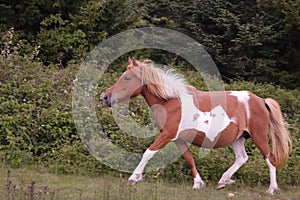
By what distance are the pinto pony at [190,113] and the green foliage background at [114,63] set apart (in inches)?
38.7

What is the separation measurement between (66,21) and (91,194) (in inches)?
315

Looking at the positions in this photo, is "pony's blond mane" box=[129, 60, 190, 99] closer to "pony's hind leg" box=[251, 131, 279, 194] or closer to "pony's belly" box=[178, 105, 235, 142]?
"pony's belly" box=[178, 105, 235, 142]

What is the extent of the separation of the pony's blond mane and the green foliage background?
1.57 metres

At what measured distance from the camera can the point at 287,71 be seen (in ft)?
55.0

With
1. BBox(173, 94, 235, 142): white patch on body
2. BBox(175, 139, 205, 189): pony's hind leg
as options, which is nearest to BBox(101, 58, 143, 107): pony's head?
BBox(173, 94, 235, 142): white patch on body

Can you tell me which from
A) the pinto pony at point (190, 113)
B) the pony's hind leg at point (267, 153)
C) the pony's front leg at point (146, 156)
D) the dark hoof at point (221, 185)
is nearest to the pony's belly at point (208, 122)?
the pinto pony at point (190, 113)

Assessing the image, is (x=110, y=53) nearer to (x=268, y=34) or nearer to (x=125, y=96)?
(x=268, y=34)

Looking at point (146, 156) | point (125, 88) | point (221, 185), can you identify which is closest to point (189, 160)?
point (221, 185)

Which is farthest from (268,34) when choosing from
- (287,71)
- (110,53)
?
(110,53)

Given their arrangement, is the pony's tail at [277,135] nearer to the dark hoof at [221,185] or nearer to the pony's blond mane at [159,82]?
the dark hoof at [221,185]

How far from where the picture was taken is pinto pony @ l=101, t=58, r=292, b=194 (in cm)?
791

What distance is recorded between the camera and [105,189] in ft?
24.3

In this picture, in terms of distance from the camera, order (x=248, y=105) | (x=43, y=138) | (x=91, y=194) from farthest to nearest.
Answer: (x=43, y=138) → (x=248, y=105) → (x=91, y=194)

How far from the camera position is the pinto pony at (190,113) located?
7.91m
